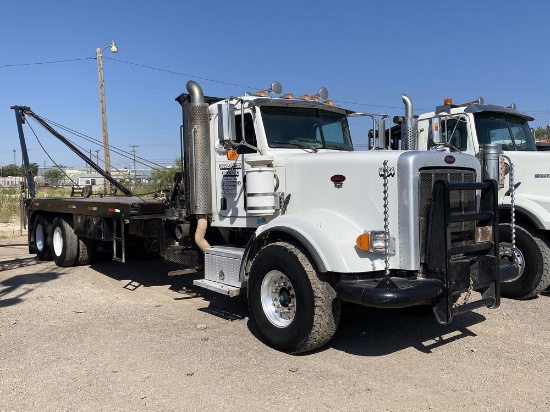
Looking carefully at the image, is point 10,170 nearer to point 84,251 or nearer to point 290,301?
point 84,251

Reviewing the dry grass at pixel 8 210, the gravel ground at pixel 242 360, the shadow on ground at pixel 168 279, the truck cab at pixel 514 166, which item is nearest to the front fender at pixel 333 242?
the gravel ground at pixel 242 360

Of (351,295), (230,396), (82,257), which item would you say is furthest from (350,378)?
(82,257)

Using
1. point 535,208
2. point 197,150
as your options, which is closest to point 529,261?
point 535,208

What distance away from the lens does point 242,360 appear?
4797mm

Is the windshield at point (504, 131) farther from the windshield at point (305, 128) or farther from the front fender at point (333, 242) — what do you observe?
the front fender at point (333, 242)

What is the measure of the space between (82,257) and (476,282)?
7.27 meters

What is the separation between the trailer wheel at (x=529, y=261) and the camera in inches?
275

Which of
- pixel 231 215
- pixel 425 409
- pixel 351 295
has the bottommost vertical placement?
pixel 425 409

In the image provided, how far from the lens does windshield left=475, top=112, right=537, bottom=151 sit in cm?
798

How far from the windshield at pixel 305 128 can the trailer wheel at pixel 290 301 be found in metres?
1.41

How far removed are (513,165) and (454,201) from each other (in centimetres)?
315

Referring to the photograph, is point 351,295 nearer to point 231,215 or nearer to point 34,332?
point 231,215

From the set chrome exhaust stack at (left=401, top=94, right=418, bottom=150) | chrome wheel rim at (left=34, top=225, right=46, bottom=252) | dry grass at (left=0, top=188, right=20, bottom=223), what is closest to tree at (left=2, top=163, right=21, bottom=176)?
dry grass at (left=0, top=188, right=20, bottom=223)

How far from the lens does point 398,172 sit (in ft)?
15.2
